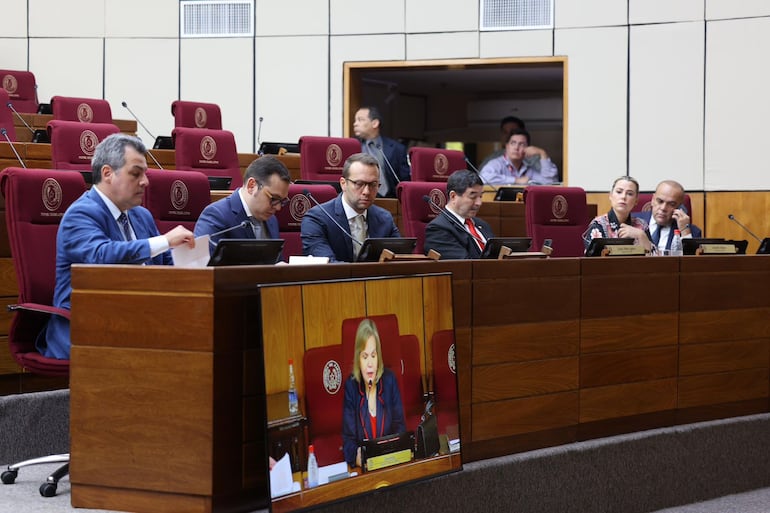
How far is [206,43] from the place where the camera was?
266 inches

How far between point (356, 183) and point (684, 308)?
1.04 metres

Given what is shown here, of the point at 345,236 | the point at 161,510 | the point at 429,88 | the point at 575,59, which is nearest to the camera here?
the point at 161,510

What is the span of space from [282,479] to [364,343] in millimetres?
338

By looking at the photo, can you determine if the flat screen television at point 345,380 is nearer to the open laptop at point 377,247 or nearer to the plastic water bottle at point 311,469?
the plastic water bottle at point 311,469

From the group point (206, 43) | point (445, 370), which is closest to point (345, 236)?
point (445, 370)

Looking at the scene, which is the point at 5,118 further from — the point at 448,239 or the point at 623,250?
the point at 623,250

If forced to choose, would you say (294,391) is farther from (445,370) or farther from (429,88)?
(429,88)

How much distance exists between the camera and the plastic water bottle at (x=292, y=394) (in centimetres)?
182

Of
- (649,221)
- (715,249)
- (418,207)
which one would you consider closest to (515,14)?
(649,221)

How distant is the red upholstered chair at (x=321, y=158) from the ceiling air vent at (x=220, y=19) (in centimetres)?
243

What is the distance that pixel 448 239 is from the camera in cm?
336

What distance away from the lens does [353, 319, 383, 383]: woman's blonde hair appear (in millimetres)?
1972

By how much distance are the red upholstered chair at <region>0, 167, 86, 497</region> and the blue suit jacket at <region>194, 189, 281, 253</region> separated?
342 millimetres

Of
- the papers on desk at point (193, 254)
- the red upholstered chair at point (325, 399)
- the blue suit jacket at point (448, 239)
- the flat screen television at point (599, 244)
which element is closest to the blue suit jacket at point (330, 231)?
the blue suit jacket at point (448, 239)
